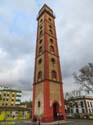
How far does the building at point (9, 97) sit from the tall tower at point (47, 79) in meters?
58.7

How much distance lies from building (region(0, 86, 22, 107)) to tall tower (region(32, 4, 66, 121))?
58746mm

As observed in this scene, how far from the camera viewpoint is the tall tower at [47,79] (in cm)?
2453

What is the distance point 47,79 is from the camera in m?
25.9

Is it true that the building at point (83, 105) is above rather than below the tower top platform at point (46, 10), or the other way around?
below

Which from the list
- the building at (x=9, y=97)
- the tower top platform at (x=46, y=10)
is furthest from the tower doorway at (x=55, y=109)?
the building at (x=9, y=97)

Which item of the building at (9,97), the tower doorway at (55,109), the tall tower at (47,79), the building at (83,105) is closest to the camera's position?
the tall tower at (47,79)

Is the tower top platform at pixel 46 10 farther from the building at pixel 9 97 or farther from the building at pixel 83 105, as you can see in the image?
the building at pixel 9 97

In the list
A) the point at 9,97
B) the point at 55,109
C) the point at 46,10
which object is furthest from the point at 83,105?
the point at 46,10

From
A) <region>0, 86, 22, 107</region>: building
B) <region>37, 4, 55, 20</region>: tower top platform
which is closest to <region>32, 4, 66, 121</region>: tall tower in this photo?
<region>37, 4, 55, 20</region>: tower top platform

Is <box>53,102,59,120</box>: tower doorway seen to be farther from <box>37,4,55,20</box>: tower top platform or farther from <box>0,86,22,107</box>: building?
<box>0,86,22,107</box>: building

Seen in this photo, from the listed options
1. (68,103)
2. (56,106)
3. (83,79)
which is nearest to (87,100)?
(68,103)

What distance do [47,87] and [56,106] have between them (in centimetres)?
436

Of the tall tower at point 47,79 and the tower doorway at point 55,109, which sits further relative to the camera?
the tower doorway at point 55,109

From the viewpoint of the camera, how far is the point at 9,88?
88.3m
